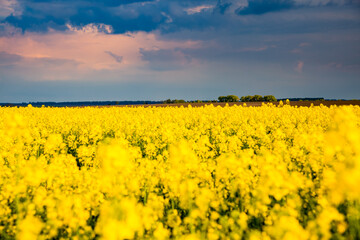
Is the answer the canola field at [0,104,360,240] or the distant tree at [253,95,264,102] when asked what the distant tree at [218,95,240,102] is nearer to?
the distant tree at [253,95,264,102]

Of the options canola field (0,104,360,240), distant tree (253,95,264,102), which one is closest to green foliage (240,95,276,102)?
distant tree (253,95,264,102)

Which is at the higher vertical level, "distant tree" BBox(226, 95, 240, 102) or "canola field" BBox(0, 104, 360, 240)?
"distant tree" BBox(226, 95, 240, 102)

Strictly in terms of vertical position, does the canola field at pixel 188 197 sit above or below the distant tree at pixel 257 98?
below

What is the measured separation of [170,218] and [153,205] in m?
0.45

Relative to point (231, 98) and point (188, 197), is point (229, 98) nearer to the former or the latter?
point (231, 98)

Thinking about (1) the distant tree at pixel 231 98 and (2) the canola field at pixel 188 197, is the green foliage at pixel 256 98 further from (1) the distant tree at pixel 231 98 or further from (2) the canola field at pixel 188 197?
(2) the canola field at pixel 188 197

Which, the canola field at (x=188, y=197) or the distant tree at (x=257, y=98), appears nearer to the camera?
the canola field at (x=188, y=197)

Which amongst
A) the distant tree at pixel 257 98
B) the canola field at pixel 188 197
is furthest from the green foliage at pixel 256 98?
the canola field at pixel 188 197

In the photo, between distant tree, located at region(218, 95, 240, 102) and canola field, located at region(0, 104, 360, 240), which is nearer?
canola field, located at region(0, 104, 360, 240)

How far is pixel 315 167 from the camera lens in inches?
238

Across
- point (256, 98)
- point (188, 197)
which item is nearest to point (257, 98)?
point (256, 98)

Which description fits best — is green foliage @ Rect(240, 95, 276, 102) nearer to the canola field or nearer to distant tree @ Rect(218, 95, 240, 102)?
distant tree @ Rect(218, 95, 240, 102)

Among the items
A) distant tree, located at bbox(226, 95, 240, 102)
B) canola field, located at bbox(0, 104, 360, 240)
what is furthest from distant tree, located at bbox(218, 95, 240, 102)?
canola field, located at bbox(0, 104, 360, 240)

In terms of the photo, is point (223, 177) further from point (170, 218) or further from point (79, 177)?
point (79, 177)
